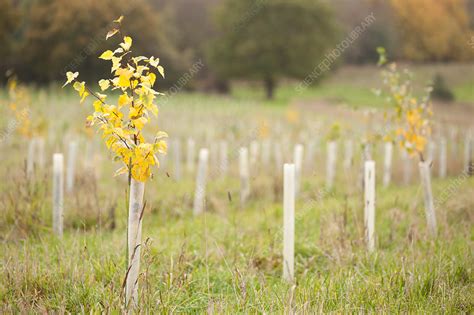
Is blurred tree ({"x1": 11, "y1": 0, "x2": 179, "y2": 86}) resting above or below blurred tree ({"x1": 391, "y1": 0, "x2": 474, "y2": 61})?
below

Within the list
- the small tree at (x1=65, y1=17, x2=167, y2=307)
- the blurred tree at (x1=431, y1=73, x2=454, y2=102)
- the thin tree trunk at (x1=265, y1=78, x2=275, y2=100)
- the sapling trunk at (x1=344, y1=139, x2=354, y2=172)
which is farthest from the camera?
the thin tree trunk at (x1=265, y1=78, x2=275, y2=100)

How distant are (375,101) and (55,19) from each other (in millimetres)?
20923

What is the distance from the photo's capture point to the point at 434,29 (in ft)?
124

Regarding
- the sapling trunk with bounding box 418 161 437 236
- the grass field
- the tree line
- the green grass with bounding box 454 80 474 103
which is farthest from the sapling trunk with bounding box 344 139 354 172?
the tree line

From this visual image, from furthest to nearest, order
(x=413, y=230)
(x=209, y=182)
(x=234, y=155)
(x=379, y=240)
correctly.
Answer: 1. (x=234, y=155)
2. (x=209, y=182)
3. (x=379, y=240)
4. (x=413, y=230)

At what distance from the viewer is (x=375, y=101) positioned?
30.4 metres

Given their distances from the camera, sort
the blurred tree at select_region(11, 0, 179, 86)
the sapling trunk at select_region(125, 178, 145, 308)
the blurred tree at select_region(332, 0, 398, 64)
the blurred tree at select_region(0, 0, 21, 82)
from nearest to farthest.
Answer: the sapling trunk at select_region(125, 178, 145, 308)
the blurred tree at select_region(0, 0, 21, 82)
the blurred tree at select_region(11, 0, 179, 86)
the blurred tree at select_region(332, 0, 398, 64)

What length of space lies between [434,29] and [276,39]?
1262 cm

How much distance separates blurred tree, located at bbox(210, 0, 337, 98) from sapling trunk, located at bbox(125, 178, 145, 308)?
35.2 m

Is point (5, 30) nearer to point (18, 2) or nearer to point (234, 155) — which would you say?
point (18, 2)

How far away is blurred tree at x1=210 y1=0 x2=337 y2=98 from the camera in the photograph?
37.8 metres

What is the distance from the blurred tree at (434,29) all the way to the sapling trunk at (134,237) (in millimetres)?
36517

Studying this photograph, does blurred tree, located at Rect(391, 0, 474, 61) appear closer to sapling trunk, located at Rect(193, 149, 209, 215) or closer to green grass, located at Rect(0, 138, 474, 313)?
sapling trunk, located at Rect(193, 149, 209, 215)

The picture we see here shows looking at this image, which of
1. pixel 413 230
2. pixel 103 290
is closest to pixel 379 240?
pixel 413 230
